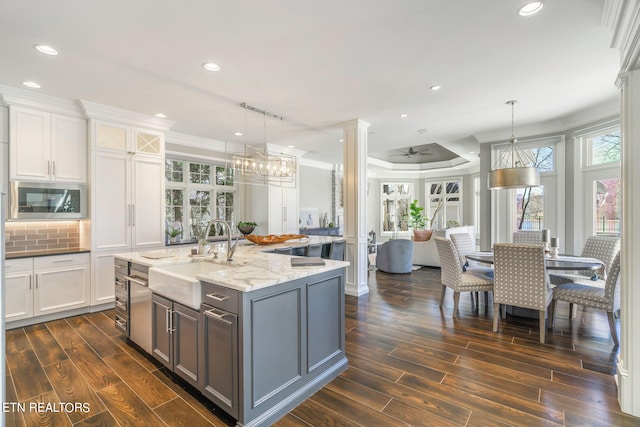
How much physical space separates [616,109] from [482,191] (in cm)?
221

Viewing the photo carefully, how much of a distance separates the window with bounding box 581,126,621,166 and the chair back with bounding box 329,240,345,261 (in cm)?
404

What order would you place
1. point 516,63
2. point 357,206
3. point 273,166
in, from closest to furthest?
point 516,63 < point 273,166 < point 357,206

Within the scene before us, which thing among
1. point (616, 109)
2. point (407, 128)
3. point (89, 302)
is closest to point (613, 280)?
point (616, 109)

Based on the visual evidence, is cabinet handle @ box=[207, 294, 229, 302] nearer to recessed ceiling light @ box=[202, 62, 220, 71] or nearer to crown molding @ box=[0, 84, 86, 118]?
recessed ceiling light @ box=[202, 62, 220, 71]

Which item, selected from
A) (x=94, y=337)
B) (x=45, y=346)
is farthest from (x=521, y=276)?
(x=45, y=346)

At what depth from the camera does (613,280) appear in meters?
2.89

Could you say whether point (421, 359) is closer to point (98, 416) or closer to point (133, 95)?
point (98, 416)

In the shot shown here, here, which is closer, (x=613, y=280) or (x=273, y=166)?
(x=613, y=280)

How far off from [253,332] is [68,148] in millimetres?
3844

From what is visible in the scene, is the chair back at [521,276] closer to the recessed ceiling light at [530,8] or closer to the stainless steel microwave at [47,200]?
the recessed ceiling light at [530,8]

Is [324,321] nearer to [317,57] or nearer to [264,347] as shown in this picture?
[264,347]

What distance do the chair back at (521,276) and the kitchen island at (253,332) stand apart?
73.9 inches

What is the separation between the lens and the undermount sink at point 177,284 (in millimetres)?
2049

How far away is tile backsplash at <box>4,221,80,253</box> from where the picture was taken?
12.4 feet
